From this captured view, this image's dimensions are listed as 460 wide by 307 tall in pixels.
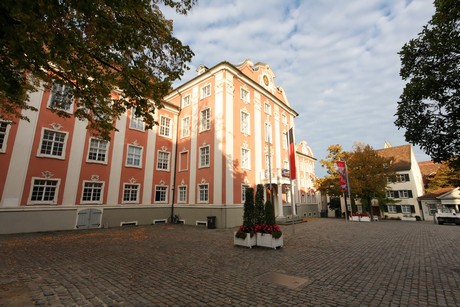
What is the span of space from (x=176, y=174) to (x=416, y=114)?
2084cm

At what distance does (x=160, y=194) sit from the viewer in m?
23.1

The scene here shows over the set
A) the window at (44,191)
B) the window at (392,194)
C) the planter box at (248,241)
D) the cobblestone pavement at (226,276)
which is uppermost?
the window at (392,194)

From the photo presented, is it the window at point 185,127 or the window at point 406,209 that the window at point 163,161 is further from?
the window at point 406,209

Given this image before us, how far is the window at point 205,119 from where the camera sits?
22672 millimetres

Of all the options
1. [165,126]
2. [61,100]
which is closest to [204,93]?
[165,126]

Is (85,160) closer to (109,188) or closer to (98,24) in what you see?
(109,188)

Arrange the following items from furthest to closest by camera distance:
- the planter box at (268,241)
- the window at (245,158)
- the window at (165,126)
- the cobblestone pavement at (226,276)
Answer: the window at (165,126) < the window at (245,158) < the planter box at (268,241) < the cobblestone pavement at (226,276)

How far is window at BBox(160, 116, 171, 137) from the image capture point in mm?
24619

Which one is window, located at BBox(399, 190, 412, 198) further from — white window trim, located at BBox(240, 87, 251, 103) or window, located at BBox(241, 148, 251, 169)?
white window trim, located at BBox(240, 87, 251, 103)

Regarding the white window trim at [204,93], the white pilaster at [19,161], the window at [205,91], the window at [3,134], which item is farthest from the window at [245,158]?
the window at [3,134]

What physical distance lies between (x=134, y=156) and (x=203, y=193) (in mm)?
7697

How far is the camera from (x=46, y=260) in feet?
26.0

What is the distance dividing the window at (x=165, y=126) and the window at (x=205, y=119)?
14.5 ft

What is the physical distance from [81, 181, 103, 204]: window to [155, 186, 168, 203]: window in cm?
529
